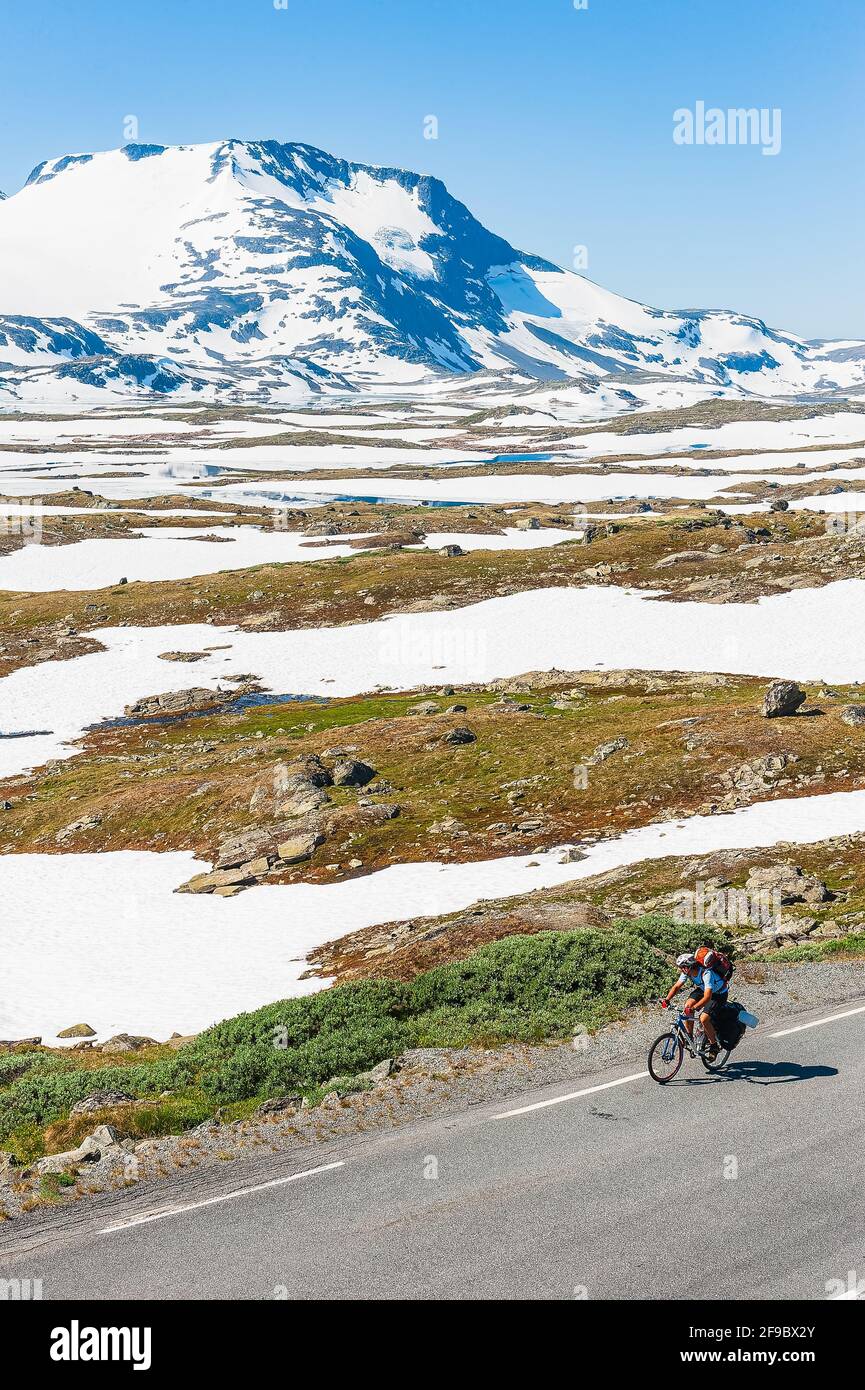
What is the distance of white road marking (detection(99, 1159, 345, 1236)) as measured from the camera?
574 inches

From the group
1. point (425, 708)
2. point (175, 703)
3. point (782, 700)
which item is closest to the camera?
point (782, 700)

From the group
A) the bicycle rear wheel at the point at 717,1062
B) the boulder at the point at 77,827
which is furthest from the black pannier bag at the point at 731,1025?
the boulder at the point at 77,827

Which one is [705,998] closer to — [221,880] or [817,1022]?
[817,1022]

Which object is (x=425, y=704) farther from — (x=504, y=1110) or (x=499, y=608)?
(x=504, y=1110)

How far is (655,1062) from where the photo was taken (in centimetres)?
1878

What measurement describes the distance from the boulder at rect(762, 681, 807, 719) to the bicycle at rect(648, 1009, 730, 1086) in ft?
113

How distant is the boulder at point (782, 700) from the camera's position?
2021 inches

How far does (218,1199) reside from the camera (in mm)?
15141

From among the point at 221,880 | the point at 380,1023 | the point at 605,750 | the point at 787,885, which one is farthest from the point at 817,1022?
the point at 605,750

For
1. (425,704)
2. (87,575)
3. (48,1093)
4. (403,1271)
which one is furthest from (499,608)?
(403,1271)

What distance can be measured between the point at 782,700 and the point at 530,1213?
41.0m

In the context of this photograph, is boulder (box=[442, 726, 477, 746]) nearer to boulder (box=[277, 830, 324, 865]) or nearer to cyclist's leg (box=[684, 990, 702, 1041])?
boulder (box=[277, 830, 324, 865])

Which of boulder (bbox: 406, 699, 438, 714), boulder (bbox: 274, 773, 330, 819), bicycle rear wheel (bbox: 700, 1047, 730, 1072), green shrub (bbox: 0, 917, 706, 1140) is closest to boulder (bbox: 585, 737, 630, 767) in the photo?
boulder (bbox: 274, 773, 330, 819)
